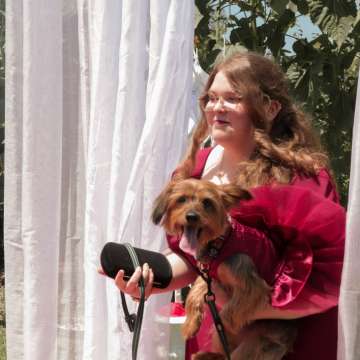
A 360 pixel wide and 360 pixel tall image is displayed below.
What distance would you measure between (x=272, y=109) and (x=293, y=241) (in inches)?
15.9

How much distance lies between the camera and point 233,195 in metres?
1.58

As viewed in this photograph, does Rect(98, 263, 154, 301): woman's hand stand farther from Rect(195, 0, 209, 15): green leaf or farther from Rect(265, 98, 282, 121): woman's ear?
Rect(195, 0, 209, 15): green leaf

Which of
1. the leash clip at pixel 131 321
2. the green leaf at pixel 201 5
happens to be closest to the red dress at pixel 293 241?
the leash clip at pixel 131 321

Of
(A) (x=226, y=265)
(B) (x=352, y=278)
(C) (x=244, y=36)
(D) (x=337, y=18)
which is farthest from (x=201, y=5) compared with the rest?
(B) (x=352, y=278)

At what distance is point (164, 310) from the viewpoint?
7.04 ft

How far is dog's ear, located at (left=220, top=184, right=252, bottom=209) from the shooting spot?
1.58 m

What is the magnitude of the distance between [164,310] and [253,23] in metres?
1.46

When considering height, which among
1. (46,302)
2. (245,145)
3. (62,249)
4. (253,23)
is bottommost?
(46,302)

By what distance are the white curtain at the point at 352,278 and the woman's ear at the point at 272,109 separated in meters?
0.49

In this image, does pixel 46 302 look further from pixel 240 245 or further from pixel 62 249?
pixel 240 245

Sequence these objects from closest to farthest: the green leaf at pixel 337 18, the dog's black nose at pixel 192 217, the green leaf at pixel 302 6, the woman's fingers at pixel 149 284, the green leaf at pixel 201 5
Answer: the dog's black nose at pixel 192 217
the woman's fingers at pixel 149 284
the green leaf at pixel 337 18
the green leaf at pixel 302 6
the green leaf at pixel 201 5

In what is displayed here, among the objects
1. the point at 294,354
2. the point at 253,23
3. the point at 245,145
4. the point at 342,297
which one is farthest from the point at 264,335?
the point at 253,23

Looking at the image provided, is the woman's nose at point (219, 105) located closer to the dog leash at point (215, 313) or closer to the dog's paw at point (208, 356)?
the dog leash at point (215, 313)

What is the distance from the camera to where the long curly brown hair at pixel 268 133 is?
177 cm
